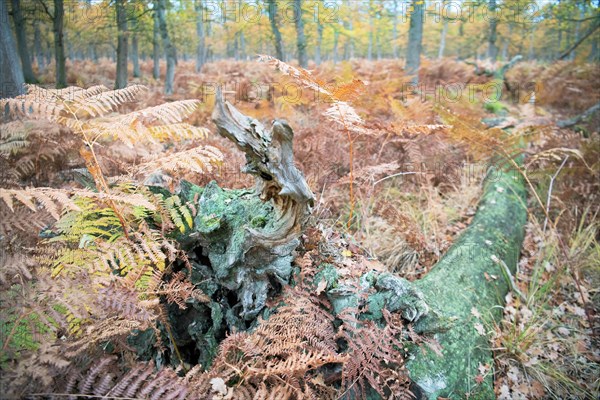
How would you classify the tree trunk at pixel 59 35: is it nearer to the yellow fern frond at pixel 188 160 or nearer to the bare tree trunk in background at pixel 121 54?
the bare tree trunk in background at pixel 121 54

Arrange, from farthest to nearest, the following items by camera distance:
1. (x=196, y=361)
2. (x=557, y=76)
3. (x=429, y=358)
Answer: (x=557, y=76)
(x=196, y=361)
(x=429, y=358)

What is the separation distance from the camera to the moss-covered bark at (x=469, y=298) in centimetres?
171

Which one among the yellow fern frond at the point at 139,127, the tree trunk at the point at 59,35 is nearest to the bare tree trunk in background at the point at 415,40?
the yellow fern frond at the point at 139,127

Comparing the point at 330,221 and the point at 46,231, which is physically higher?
the point at 46,231

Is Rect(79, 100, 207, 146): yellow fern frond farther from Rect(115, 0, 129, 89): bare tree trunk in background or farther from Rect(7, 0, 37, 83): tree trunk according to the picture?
Rect(7, 0, 37, 83): tree trunk

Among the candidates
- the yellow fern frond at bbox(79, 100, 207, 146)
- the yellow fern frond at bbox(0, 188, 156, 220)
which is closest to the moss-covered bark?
the yellow fern frond at bbox(0, 188, 156, 220)

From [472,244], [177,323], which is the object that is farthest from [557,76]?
[177,323]

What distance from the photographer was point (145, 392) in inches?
43.9

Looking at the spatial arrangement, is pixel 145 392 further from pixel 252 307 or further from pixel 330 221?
pixel 330 221

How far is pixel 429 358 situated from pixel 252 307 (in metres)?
1.06

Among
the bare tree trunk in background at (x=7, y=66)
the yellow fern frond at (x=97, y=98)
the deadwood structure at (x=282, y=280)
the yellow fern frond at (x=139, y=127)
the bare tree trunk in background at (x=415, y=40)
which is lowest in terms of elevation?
the deadwood structure at (x=282, y=280)

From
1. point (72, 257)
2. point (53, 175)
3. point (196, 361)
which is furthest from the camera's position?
point (53, 175)

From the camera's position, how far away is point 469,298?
2.23m

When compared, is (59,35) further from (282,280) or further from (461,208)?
(461,208)
